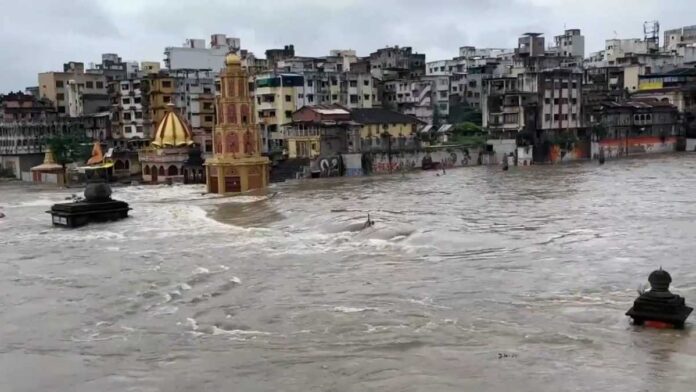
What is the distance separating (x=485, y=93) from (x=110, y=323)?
58.4m

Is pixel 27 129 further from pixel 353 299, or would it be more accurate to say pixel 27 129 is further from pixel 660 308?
pixel 660 308

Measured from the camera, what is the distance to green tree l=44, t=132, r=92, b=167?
67.8 m

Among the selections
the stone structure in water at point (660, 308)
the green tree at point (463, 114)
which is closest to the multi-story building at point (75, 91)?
the green tree at point (463, 114)

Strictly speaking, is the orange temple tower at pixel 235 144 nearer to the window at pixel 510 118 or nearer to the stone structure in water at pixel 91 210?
the stone structure in water at pixel 91 210

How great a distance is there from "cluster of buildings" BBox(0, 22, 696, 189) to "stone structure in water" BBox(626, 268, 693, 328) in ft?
134

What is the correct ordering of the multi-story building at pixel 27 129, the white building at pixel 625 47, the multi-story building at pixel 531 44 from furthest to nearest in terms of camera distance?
the white building at pixel 625 47
the multi-story building at pixel 531 44
the multi-story building at pixel 27 129

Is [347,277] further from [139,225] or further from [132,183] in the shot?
[132,183]

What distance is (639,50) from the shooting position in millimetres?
111188

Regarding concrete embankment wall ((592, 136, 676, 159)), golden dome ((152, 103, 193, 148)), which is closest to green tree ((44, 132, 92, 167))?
golden dome ((152, 103, 193, 148))

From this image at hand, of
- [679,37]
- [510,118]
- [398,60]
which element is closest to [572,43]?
[679,37]

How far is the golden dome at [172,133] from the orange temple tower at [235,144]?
10.3m

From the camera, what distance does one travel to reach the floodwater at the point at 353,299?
1289 cm

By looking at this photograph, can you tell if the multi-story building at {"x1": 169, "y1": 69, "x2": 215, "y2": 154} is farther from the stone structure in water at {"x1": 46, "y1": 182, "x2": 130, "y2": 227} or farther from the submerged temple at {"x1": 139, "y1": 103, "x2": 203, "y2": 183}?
the stone structure in water at {"x1": 46, "y1": 182, "x2": 130, "y2": 227}

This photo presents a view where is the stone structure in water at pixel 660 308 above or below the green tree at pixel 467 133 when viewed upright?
below
